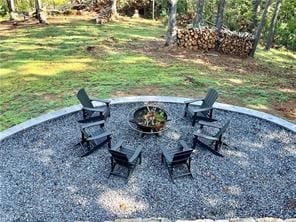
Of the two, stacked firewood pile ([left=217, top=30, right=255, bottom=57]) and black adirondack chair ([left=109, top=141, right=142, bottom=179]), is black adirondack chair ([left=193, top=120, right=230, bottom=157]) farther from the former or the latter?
stacked firewood pile ([left=217, top=30, right=255, bottom=57])

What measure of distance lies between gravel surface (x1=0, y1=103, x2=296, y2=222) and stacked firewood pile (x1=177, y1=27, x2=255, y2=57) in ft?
20.1

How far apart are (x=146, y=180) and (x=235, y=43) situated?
8.97 meters

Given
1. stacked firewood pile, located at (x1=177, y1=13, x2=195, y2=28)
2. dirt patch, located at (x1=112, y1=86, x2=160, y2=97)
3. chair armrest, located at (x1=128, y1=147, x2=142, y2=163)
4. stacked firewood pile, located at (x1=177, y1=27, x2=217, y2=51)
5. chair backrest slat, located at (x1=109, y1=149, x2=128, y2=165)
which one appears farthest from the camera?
stacked firewood pile, located at (x1=177, y1=13, x2=195, y2=28)

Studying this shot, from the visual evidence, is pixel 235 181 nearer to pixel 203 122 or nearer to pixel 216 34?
pixel 203 122

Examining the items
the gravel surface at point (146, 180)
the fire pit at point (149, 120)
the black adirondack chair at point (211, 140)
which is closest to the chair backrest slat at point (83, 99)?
the gravel surface at point (146, 180)

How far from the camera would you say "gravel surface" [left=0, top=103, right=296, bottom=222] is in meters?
→ 5.72

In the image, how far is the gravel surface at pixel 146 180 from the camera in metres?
5.72

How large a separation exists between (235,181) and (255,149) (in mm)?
1345

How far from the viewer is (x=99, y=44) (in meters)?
14.3

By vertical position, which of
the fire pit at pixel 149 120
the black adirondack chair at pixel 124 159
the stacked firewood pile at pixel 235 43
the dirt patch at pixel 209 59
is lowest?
the black adirondack chair at pixel 124 159

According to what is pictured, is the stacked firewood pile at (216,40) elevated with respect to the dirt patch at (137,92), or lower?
elevated

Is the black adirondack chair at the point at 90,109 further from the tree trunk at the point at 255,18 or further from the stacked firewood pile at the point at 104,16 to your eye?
the tree trunk at the point at 255,18

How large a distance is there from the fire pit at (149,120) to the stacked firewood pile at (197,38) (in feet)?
22.3

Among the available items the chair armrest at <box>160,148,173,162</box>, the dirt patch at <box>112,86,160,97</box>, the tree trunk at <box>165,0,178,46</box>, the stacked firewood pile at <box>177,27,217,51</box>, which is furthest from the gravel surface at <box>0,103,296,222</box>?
the tree trunk at <box>165,0,178,46</box>
